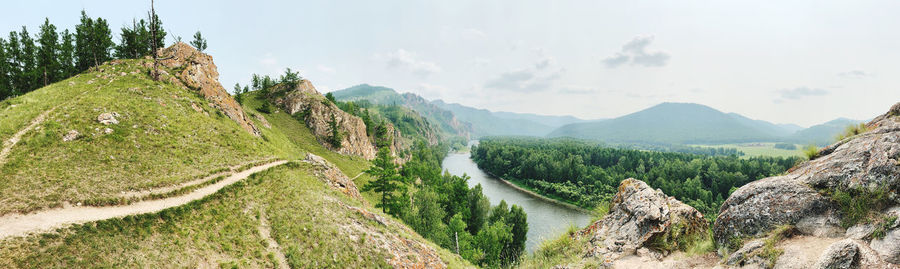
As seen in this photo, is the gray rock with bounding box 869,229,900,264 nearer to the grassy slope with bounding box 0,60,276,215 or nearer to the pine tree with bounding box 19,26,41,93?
the grassy slope with bounding box 0,60,276,215

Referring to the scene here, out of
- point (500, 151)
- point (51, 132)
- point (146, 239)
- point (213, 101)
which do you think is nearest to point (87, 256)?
point (146, 239)

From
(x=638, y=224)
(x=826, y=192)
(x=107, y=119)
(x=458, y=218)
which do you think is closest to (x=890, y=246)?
(x=826, y=192)

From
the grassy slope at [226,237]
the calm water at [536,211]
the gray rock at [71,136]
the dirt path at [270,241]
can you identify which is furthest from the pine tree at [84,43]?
the calm water at [536,211]

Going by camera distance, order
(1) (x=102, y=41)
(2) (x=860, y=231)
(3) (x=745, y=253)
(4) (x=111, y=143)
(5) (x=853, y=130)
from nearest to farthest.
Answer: (2) (x=860, y=231) → (3) (x=745, y=253) → (5) (x=853, y=130) → (4) (x=111, y=143) → (1) (x=102, y=41)

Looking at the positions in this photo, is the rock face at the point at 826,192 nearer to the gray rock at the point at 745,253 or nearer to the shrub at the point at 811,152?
the shrub at the point at 811,152

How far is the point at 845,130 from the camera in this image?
1054 cm

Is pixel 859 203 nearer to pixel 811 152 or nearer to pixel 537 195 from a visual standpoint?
pixel 811 152

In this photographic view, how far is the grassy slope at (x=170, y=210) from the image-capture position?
13523mm

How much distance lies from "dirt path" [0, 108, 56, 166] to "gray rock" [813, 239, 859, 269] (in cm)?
3587

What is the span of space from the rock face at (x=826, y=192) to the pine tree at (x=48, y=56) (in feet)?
258

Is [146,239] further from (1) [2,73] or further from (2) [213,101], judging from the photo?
(1) [2,73]

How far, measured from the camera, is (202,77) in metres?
44.9

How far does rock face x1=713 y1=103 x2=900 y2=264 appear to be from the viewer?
6.73m

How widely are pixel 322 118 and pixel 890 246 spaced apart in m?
74.0
